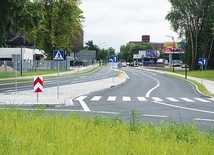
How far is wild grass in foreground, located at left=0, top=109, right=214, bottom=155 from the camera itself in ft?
20.7

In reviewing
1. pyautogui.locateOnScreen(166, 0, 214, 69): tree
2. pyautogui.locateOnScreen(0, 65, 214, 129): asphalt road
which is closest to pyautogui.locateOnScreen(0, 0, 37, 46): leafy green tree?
pyautogui.locateOnScreen(0, 65, 214, 129): asphalt road

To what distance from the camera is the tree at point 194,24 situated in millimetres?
85000

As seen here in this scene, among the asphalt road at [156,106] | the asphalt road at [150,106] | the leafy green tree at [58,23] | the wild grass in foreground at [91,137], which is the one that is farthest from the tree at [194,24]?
the wild grass in foreground at [91,137]

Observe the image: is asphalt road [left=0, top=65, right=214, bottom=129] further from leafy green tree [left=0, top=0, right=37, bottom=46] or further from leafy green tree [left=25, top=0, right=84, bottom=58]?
leafy green tree [left=25, top=0, right=84, bottom=58]

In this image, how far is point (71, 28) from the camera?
7931cm

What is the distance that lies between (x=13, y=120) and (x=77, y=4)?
237 feet

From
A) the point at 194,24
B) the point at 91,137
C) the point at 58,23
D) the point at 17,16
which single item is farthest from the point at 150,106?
the point at 194,24

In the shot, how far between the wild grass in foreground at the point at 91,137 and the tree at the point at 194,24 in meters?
77.6

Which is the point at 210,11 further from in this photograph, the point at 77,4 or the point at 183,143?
the point at 183,143

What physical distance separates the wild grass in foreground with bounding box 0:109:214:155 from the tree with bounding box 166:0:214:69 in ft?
254

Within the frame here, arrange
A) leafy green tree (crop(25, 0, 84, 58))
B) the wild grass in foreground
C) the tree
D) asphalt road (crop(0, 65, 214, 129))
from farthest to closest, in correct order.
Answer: the tree < leafy green tree (crop(25, 0, 84, 58)) < asphalt road (crop(0, 65, 214, 129)) < the wild grass in foreground

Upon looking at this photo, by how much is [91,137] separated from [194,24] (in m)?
84.4

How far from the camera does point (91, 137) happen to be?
291 inches

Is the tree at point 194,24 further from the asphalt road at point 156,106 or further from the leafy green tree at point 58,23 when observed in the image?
the asphalt road at point 156,106
